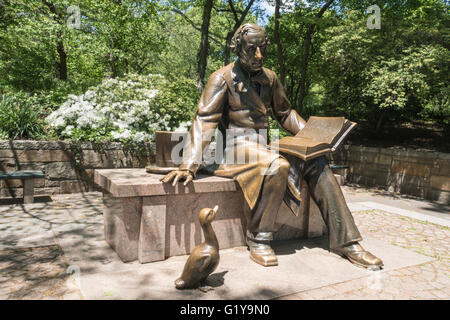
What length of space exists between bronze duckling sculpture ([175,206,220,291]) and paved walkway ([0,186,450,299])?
0.09 meters

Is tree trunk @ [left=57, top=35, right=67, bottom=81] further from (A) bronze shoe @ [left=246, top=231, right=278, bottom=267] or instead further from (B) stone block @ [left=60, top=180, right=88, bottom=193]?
(A) bronze shoe @ [left=246, top=231, right=278, bottom=267]

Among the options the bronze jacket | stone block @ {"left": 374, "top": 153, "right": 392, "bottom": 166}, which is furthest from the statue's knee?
stone block @ {"left": 374, "top": 153, "right": 392, "bottom": 166}

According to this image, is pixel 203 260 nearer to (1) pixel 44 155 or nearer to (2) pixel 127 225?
(2) pixel 127 225

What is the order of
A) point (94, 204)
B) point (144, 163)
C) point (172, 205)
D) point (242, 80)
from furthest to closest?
point (144, 163)
point (94, 204)
point (242, 80)
point (172, 205)

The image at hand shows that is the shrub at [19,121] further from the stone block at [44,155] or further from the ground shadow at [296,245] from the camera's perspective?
the ground shadow at [296,245]

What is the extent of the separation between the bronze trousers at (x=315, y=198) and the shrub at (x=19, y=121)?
5.72 metres

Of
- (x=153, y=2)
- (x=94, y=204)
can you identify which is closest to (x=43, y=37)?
(x=153, y=2)

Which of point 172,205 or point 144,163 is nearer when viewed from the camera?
point 172,205

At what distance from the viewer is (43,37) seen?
10711 mm

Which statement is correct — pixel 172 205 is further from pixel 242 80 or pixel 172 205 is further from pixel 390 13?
pixel 390 13

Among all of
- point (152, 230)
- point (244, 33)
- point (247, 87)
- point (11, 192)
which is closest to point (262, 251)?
point (152, 230)

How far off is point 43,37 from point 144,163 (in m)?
6.19

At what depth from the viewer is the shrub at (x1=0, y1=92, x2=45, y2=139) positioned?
6.89m

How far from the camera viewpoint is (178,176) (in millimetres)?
3156
